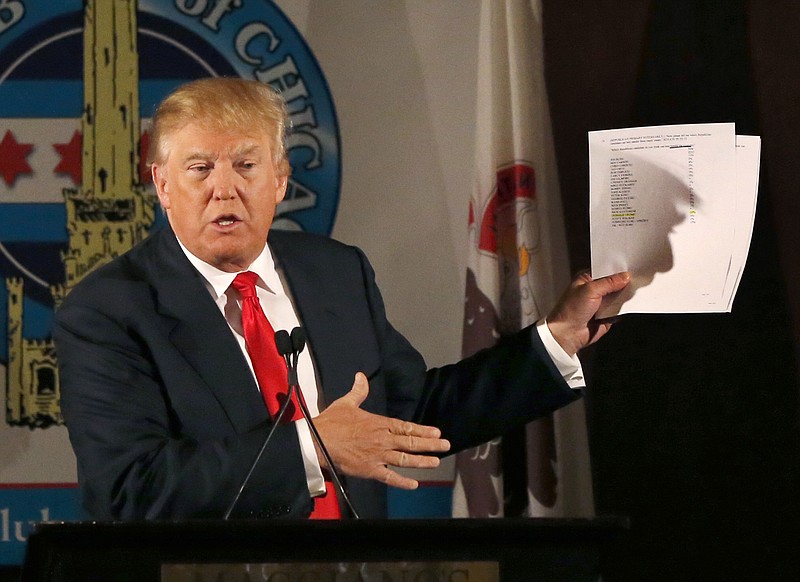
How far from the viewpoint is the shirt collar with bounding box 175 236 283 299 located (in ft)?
Result: 7.03

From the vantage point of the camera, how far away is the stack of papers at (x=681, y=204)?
1.95 metres

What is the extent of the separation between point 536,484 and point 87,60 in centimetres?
187

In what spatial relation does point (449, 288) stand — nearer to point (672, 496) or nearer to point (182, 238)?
point (672, 496)

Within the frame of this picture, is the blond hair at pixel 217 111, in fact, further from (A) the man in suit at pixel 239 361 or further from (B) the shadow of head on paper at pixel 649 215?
(B) the shadow of head on paper at pixel 649 215

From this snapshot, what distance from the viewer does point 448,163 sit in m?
3.17

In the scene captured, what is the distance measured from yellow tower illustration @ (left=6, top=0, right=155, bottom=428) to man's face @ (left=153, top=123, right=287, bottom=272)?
926 mm

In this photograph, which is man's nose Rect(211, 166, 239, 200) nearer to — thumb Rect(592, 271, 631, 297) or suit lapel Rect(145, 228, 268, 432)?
suit lapel Rect(145, 228, 268, 432)

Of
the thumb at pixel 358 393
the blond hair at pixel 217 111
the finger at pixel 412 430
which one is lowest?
the finger at pixel 412 430

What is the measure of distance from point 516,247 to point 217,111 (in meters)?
1.13

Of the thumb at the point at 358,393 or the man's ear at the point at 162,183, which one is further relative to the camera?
the man's ear at the point at 162,183

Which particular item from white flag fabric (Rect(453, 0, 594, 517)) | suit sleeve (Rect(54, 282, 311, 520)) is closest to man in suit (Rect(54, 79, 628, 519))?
suit sleeve (Rect(54, 282, 311, 520))

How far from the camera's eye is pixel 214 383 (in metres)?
1.99

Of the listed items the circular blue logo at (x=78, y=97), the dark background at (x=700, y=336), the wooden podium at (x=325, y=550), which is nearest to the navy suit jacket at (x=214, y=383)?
the wooden podium at (x=325, y=550)

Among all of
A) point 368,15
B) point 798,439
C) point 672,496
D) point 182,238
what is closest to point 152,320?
point 182,238
